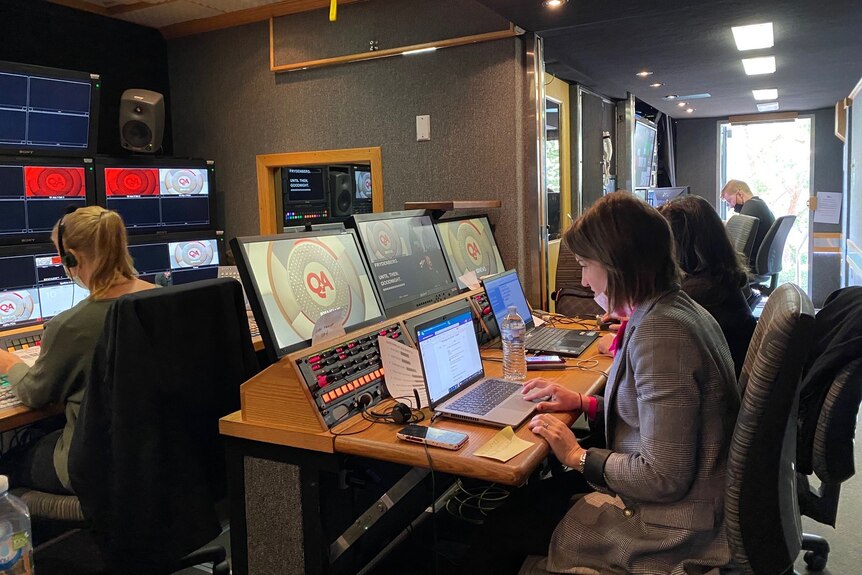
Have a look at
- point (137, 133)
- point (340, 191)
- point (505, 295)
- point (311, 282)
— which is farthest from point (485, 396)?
point (137, 133)

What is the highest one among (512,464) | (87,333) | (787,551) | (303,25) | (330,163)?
(303,25)

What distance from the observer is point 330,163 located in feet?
13.8

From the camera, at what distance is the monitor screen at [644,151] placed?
6371 millimetres

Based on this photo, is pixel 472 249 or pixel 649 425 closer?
pixel 649 425

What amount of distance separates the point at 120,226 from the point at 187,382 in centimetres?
73

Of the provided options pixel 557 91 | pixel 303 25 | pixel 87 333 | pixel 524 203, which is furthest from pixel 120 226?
pixel 557 91

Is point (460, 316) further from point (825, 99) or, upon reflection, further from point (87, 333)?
point (825, 99)

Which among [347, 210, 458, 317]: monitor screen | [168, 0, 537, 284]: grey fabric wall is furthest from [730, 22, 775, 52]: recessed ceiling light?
[347, 210, 458, 317]: monitor screen

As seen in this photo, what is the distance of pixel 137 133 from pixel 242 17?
1.04 m

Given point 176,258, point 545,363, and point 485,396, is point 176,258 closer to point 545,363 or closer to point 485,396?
point 545,363

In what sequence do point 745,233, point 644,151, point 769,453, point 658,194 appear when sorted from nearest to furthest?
point 769,453, point 745,233, point 644,151, point 658,194

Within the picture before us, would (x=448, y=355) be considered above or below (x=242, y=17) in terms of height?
below

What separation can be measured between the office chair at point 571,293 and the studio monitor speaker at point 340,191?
5.26 ft

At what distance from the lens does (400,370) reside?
1.98 m
